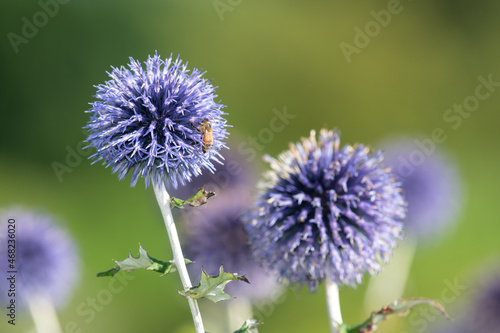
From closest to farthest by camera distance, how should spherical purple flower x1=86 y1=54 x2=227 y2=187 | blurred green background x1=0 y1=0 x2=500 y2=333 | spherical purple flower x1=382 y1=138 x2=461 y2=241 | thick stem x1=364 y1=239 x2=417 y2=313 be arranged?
spherical purple flower x1=86 y1=54 x2=227 y2=187
thick stem x1=364 y1=239 x2=417 y2=313
spherical purple flower x1=382 y1=138 x2=461 y2=241
blurred green background x1=0 y1=0 x2=500 y2=333

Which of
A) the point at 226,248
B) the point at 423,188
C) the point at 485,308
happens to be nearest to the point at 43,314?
the point at 226,248

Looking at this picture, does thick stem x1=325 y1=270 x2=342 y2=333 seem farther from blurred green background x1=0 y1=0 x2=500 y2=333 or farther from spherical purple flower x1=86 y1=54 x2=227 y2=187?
blurred green background x1=0 y1=0 x2=500 y2=333

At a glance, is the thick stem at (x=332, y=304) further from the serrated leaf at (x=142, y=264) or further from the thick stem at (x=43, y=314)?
the thick stem at (x=43, y=314)

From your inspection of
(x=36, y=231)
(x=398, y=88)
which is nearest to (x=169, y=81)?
(x=36, y=231)

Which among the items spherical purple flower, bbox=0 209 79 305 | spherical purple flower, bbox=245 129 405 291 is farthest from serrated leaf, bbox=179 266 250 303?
spherical purple flower, bbox=0 209 79 305

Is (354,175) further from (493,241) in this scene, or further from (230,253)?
(493,241)

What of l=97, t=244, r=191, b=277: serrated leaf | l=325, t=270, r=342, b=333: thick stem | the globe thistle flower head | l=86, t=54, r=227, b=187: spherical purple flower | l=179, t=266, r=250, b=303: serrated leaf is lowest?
the globe thistle flower head
